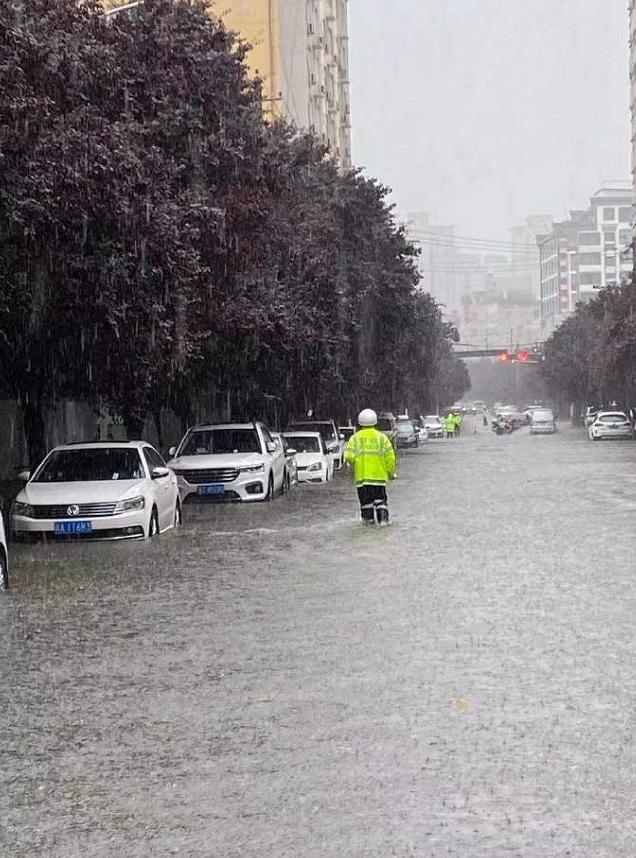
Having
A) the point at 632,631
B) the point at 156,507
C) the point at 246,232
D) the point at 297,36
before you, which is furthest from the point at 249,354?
the point at 297,36

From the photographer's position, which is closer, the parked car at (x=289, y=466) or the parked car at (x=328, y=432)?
the parked car at (x=289, y=466)

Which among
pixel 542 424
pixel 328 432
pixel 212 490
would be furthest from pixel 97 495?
pixel 542 424

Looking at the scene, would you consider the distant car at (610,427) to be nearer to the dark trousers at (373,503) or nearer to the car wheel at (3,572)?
the dark trousers at (373,503)

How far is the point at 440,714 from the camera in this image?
24.2ft

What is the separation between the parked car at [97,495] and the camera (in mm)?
16922

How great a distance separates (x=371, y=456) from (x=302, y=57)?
64.1 metres

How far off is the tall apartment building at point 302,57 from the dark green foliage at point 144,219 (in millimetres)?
21127

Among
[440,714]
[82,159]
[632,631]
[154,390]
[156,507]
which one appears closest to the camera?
[440,714]

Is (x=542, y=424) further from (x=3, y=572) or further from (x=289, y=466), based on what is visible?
(x=3, y=572)

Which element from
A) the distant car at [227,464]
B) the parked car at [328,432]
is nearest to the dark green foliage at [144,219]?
the distant car at [227,464]

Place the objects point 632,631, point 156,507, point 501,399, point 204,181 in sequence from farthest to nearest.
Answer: point 501,399, point 204,181, point 156,507, point 632,631

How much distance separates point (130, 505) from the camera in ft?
56.2

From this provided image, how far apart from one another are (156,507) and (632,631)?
917 cm

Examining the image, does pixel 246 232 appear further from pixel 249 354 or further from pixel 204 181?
pixel 249 354
